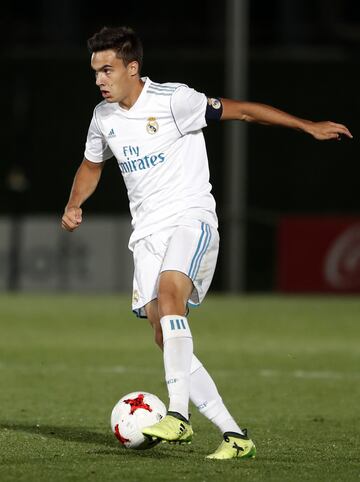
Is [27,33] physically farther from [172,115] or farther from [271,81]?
[172,115]

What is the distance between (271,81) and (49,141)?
4.33 meters

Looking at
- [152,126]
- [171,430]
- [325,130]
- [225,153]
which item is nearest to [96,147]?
[152,126]

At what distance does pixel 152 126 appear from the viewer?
21.9 feet

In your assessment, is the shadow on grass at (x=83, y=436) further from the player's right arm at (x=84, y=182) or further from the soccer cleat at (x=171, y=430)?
the player's right arm at (x=84, y=182)

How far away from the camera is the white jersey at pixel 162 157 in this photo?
21.7 feet

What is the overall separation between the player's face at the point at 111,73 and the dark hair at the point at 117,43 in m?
0.02

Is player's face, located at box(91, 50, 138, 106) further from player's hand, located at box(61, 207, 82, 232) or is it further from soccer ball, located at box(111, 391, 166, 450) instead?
soccer ball, located at box(111, 391, 166, 450)

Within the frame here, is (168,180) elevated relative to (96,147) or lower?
lower

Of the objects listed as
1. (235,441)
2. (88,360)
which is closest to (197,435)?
(235,441)

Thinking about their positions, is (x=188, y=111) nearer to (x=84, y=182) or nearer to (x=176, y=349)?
(x=84, y=182)

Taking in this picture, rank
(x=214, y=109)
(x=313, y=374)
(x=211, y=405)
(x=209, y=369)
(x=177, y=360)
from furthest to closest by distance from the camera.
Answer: (x=209, y=369), (x=313, y=374), (x=214, y=109), (x=211, y=405), (x=177, y=360)

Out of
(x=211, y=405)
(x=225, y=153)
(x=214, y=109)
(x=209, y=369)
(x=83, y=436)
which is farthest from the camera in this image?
(x=225, y=153)

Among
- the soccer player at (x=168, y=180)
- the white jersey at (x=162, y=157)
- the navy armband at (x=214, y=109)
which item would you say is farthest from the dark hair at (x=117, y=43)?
the navy armband at (x=214, y=109)

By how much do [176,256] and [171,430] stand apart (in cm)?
85
